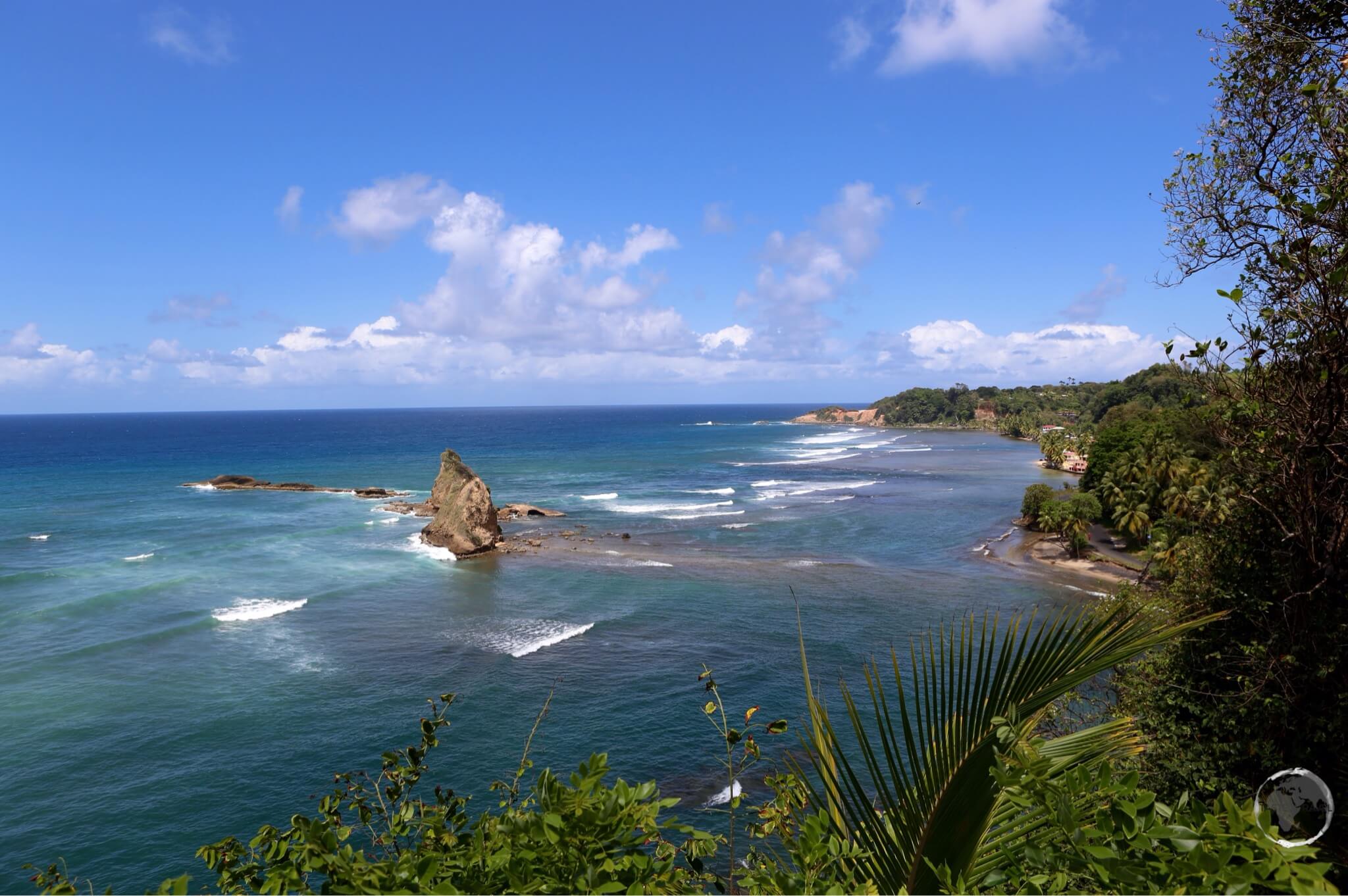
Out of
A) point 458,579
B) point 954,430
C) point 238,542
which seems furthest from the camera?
point 954,430

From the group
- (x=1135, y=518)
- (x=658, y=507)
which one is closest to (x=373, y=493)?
(x=658, y=507)

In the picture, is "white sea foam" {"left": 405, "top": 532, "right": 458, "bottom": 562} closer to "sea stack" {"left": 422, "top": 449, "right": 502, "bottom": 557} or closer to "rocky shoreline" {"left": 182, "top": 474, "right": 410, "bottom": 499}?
"sea stack" {"left": 422, "top": 449, "right": 502, "bottom": 557}

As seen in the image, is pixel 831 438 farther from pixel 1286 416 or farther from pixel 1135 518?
pixel 1286 416

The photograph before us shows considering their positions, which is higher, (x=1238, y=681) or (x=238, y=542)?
(x=1238, y=681)

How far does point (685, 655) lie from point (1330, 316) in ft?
83.5

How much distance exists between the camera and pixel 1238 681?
27.9 ft

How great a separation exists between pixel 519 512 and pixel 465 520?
13998 mm

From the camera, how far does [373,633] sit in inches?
1256

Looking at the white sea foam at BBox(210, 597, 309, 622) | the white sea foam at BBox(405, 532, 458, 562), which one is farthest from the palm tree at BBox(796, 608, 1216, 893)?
the white sea foam at BBox(405, 532, 458, 562)

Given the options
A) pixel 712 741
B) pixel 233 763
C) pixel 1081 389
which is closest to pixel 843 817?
pixel 712 741

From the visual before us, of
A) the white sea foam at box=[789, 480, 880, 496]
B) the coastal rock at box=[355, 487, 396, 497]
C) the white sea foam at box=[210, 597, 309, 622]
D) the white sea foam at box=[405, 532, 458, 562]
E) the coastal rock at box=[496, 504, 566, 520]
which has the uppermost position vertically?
the coastal rock at box=[355, 487, 396, 497]

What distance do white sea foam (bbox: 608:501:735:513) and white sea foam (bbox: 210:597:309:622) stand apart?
101 ft

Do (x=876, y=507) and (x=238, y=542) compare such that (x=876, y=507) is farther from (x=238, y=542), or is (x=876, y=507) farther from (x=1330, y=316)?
(x=1330, y=316)

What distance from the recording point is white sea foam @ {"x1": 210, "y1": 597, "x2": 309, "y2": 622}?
34.2 m
